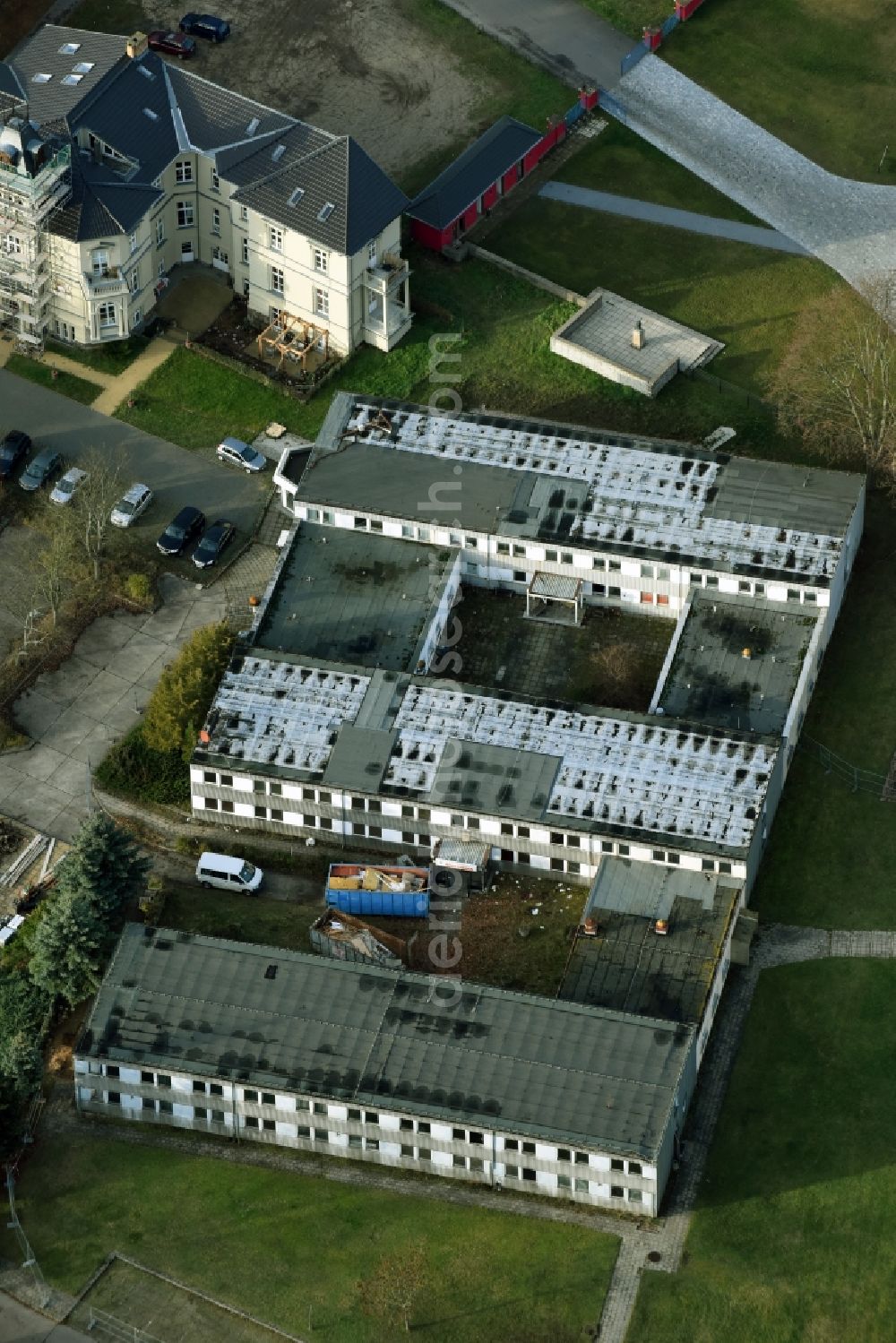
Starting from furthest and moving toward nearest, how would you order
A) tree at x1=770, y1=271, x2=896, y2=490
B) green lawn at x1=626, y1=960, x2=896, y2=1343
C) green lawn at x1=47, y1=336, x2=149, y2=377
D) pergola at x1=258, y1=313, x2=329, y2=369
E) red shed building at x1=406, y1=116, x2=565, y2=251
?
red shed building at x1=406, y1=116, x2=565, y2=251, green lawn at x1=47, y1=336, x2=149, y2=377, pergola at x1=258, y1=313, x2=329, y2=369, tree at x1=770, y1=271, x2=896, y2=490, green lawn at x1=626, y1=960, x2=896, y2=1343

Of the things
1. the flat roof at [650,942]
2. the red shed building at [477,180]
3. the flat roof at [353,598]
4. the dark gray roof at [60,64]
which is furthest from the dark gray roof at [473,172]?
the flat roof at [650,942]

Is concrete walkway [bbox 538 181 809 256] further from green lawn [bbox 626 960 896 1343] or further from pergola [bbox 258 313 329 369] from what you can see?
green lawn [bbox 626 960 896 1343]

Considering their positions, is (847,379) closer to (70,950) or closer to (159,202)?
(159,202)

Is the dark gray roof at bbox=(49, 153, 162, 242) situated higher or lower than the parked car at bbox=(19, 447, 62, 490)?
higher

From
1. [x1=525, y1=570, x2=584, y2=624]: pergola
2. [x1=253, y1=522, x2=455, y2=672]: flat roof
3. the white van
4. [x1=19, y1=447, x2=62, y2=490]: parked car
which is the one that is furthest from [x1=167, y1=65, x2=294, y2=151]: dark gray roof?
the white van

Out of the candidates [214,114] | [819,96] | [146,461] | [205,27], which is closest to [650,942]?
[146,461]

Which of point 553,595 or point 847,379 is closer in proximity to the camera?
point 553,595
